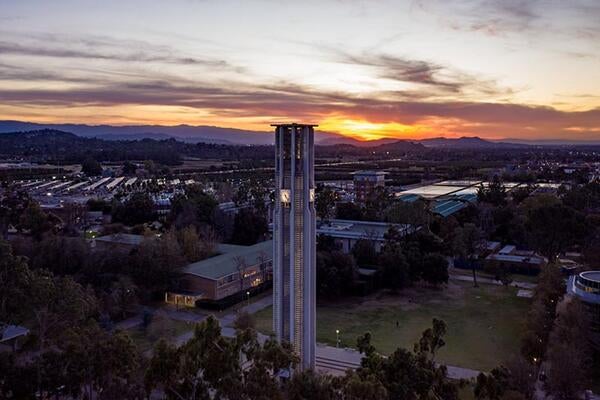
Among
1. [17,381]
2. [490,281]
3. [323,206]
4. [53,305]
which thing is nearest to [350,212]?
[323,206]

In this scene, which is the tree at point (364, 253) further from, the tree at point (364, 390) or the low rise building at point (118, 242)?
the tree at point (364, 390)

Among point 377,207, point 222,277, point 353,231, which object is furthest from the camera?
point 377,207

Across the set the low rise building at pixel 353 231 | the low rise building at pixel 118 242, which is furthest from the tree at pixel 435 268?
the low rise building at pixel 118 242

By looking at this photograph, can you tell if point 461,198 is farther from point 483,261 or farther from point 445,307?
point 445,307

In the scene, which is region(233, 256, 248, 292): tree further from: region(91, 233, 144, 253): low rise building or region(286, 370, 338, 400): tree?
region(286, 370, 338, 400): tree

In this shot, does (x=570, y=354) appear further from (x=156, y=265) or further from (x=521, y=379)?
(x=156, y=265)

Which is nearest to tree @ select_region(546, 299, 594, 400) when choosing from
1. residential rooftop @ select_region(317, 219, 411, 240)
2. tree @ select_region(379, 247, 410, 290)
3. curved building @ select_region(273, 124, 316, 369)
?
curved building @ select_region(273, 124, 316, 369)
